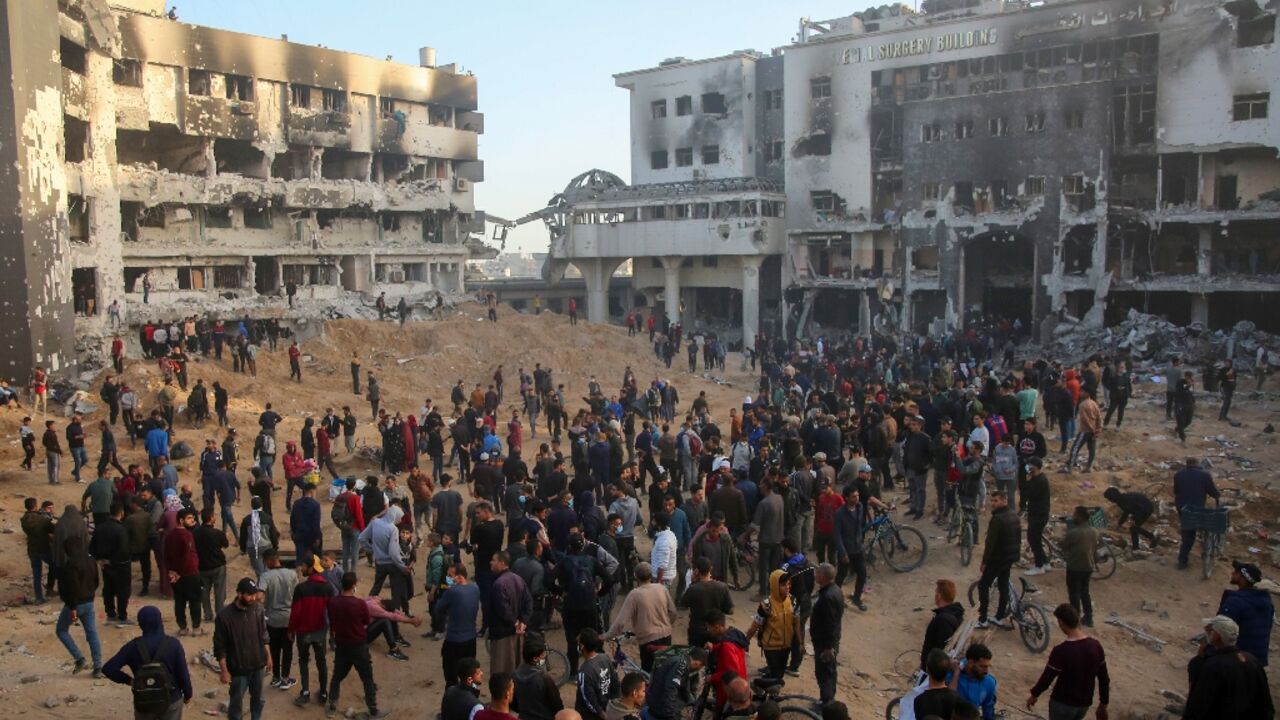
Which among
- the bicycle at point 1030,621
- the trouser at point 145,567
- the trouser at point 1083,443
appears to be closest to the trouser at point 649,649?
the bicycle at point 1030,621

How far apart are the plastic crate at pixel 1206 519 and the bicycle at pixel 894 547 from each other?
136 inches

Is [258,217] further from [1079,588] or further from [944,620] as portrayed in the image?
[944,620]

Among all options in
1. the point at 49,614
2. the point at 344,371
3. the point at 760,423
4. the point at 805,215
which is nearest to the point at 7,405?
the point at 344,371

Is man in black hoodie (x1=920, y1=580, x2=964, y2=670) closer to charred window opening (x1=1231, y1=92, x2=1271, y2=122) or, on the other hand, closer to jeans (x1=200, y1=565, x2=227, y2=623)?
jeans (x1=200, y1=565, x2=227, y2=623)

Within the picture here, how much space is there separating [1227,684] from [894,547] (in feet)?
22.7

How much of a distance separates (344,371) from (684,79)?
27574 mm

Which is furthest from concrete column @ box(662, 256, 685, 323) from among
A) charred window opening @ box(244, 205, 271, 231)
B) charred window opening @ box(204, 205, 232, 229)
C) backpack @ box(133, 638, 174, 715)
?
backpack @ box(133, 638, 174, 715)

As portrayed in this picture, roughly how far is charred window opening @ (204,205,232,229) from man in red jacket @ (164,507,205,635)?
31638mm

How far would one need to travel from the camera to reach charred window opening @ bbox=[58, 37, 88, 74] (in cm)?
3253

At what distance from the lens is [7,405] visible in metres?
25.7

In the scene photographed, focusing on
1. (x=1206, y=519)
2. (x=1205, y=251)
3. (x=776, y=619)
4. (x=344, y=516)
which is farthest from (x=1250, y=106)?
(x=344, y=516)

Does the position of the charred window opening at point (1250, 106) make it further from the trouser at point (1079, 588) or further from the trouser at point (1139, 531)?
the trouser at point (1079, 588)

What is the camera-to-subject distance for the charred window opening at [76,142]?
109ft

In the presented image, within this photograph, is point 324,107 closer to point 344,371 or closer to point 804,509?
point 344,371
